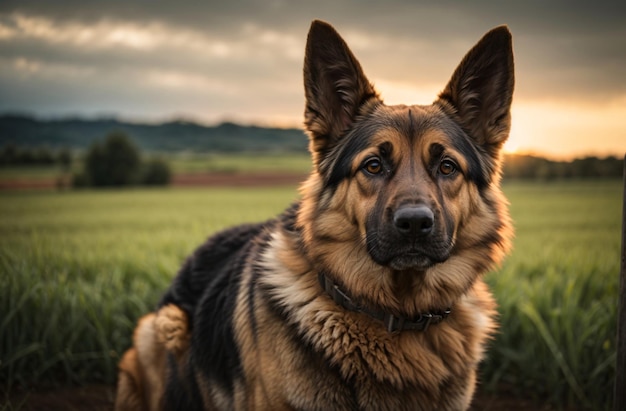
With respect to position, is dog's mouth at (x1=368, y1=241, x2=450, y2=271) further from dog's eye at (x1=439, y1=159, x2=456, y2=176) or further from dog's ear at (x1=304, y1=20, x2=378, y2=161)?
dog's ear at (x1=304, y1=20, x2=378, y2=161)

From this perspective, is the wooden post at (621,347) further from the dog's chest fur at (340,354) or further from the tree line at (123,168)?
the tree line at (123,168)

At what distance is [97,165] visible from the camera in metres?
44.2

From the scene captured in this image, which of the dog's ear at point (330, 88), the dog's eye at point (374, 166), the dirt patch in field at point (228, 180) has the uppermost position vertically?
the dog's ear at point (330, 88)

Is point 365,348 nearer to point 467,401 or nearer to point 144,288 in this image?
point 467,401

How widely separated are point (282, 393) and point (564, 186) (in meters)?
35.1

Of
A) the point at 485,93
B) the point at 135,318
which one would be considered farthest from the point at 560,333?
the point at 135,318

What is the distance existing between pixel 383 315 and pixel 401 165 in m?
0.89

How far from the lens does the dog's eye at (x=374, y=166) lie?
3.12m

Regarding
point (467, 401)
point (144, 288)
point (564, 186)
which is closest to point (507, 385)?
point (467, 401)

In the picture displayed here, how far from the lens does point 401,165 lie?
307 cm

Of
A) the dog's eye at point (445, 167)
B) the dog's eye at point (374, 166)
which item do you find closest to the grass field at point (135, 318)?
the dog's eye at point (445, 167)

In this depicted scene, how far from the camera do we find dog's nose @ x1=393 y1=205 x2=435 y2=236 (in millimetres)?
2682

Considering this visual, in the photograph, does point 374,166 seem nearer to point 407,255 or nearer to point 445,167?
point 445,167

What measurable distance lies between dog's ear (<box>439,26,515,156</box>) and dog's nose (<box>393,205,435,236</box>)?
3.32 feet
